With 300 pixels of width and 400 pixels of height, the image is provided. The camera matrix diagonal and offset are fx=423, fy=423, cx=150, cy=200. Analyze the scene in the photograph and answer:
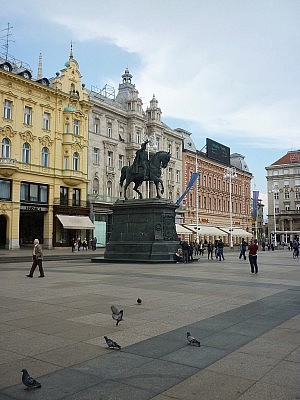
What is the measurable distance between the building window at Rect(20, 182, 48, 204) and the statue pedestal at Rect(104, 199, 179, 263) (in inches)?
816

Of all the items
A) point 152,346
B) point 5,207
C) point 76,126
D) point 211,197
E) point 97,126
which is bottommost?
point 152,346

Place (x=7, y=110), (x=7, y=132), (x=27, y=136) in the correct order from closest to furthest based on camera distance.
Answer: (x=7, y=132), (x=7, y=110), (x=27, y=136)

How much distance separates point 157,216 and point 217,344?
1905 centimetres

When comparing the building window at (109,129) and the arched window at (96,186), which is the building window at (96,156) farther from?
the building window at (109,129)

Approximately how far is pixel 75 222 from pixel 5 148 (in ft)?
36.2

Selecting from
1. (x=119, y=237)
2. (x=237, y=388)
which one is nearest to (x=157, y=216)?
(x=119, y=237)

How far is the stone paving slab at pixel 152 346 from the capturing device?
15.2ft

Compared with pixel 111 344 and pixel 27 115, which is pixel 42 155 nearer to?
pixel 27 115

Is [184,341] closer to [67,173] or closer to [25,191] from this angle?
[25,191]

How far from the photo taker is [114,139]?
56.9m

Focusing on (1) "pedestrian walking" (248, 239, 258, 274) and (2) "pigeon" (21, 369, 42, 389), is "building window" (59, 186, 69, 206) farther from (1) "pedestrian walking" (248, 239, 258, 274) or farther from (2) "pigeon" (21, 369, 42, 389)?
(2) "pigeon" (21, 369, 42, 389)

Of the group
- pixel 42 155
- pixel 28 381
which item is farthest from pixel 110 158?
pixel 28 381


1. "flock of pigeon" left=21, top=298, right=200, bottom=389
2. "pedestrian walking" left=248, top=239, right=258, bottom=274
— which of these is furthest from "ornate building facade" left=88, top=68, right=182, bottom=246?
"flock of pigeon" left=21, top=298, right=200, bottom=389

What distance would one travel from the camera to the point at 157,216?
2545cm
